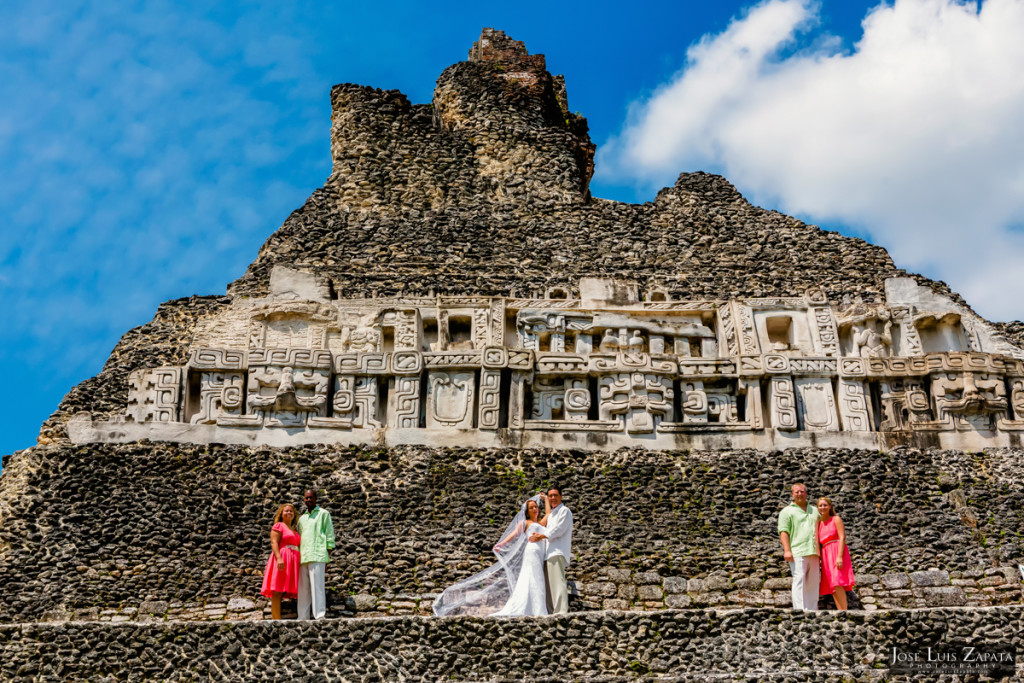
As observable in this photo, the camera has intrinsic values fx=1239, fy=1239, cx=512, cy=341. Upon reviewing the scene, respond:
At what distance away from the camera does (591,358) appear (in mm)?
15922

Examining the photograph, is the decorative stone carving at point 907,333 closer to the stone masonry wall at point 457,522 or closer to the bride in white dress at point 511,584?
the stone masonry wall at point 457,522

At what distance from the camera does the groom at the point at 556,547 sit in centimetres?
1169

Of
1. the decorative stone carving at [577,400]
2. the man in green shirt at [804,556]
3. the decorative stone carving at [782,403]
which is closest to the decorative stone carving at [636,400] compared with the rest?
the decorative stone carving at [577,400]

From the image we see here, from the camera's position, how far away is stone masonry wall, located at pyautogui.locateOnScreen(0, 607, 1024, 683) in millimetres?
10859

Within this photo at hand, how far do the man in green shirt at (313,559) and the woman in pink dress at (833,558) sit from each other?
4709mm

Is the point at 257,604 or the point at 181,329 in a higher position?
the point at 181,329

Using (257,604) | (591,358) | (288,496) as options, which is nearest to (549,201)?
(591,358)

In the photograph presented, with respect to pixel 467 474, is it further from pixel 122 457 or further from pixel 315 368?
pixel 122 457

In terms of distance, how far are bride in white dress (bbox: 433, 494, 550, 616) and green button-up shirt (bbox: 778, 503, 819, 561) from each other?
231cm

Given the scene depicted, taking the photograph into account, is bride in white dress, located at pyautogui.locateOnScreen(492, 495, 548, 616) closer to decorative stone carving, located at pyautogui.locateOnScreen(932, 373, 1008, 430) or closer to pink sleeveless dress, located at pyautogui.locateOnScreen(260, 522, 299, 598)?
pink sleeveless dress, located at pyautogui.locateOnScreen(260, 522, 299, 598)

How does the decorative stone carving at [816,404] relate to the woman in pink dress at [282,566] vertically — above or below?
above

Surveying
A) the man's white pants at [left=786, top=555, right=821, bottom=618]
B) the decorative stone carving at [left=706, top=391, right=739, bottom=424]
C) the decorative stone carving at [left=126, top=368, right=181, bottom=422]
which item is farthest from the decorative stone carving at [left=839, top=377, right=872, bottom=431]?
the decorative stone carving at [left=126, top=368, right=181, bottom=422]

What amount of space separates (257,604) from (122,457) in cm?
312

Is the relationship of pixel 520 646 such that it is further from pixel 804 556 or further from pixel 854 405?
pixel 854 405
